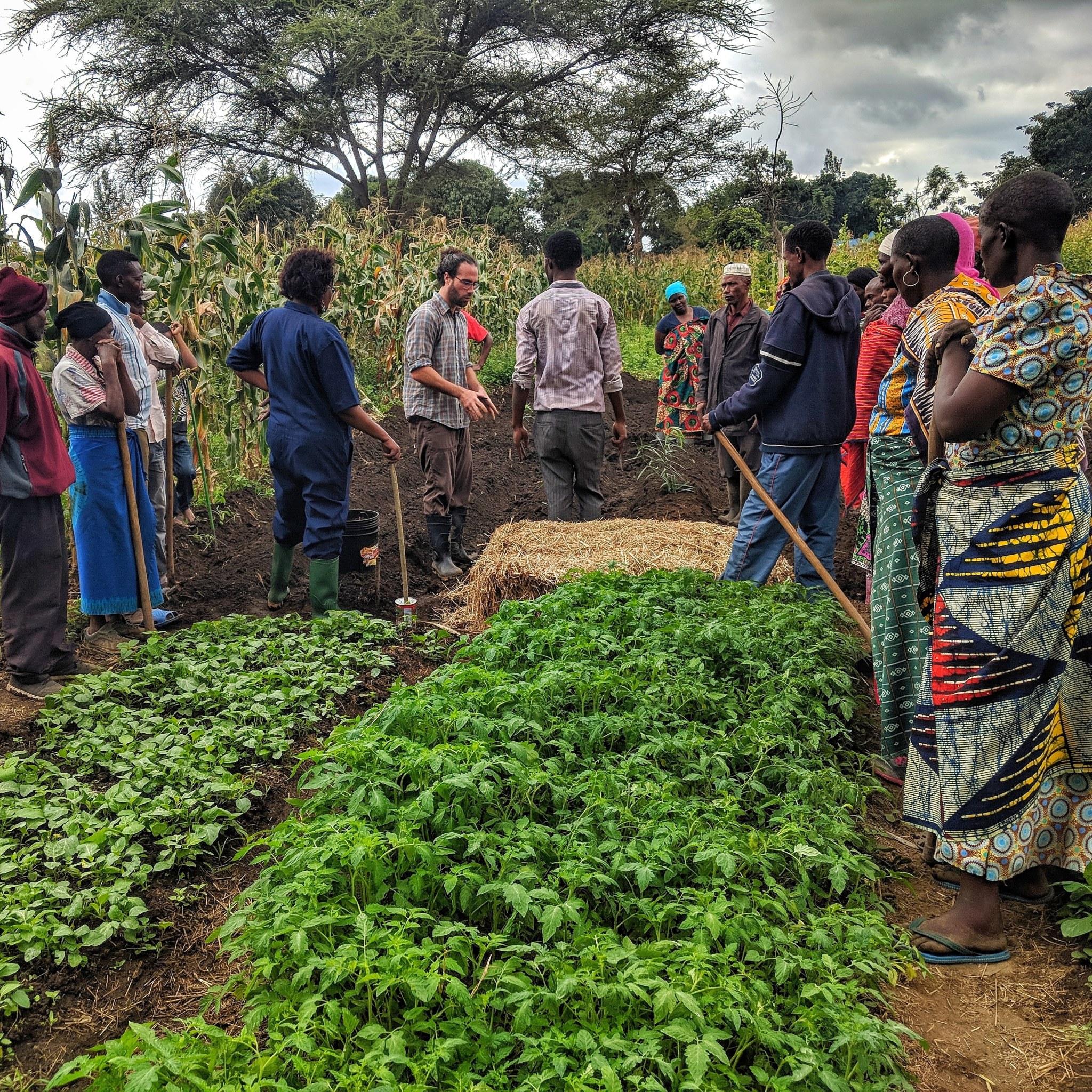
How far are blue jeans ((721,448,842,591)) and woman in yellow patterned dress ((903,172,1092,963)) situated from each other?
211cm

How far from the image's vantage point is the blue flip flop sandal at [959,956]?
108 inches

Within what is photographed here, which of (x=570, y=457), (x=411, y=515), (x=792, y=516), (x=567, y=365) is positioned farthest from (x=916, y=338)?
(x=411, y=515)

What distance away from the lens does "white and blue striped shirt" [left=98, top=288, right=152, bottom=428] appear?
216 inches

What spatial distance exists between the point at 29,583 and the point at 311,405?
185cm

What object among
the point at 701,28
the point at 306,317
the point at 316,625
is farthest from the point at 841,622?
the point at 701,28

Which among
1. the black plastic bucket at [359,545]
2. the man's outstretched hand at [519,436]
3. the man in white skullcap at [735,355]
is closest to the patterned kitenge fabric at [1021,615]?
the man's outstretched hand at [519,436]

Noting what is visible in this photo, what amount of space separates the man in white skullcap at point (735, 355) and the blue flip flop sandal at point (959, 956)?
469cm

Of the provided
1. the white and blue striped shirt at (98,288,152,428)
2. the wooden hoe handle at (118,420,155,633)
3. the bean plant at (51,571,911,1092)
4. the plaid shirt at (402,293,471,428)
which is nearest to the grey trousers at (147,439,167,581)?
the white and blue striped shirt at (98,288,152,428)

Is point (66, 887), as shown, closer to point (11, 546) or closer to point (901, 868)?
point (11, 546)

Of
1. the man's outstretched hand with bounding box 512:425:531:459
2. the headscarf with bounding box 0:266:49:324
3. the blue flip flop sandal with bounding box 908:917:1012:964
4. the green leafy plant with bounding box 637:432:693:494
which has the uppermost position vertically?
the headscarf with bounding box 0:266:49:324

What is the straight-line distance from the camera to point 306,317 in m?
5.28

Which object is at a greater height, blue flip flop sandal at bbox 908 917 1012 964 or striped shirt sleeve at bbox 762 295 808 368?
striped shirt sleeve at bbox 762 295 808 368

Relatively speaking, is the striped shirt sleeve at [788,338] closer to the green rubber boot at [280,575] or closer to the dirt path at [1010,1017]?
the dirt path at [1010,1017]

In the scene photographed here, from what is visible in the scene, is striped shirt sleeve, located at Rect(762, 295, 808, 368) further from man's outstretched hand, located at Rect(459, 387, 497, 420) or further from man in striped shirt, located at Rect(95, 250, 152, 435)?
man in striped shirt, located at Rect(95, 250, 152, 435)
